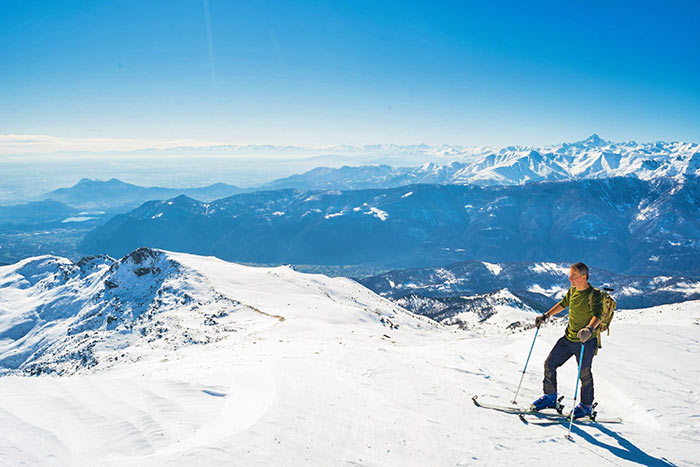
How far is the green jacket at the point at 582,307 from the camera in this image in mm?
9328

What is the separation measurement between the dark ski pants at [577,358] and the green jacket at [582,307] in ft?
0.90

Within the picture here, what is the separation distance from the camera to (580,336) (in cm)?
898

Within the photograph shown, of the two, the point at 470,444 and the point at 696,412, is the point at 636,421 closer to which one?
the point at 696,412

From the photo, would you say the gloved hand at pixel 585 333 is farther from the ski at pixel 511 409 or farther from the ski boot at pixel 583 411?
the ski at pixel 511 409

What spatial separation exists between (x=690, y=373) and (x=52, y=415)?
2177 centimetres

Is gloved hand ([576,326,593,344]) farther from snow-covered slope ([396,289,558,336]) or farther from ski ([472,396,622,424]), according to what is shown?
snow-covered slope ([396,289,558,336])

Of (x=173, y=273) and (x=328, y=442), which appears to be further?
(x=173, y=273)

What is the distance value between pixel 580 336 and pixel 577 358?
177cm

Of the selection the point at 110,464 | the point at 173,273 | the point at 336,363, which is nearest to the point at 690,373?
the point at 336,363

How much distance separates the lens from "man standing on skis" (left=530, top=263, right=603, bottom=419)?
9327 millimetres

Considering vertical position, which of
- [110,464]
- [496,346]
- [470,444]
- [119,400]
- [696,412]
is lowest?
[496,346]

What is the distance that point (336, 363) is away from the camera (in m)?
16.3

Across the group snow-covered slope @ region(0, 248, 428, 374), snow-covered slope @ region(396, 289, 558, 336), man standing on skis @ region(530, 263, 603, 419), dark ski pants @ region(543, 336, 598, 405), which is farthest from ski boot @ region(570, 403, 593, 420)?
snow-covered slope @ region(396, 289, 558, 336)

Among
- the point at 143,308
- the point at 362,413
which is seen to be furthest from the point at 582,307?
the point at 143,308
